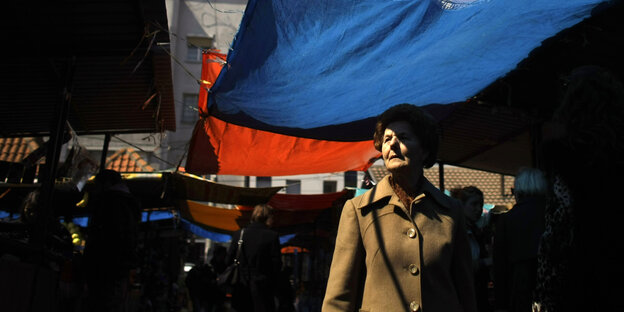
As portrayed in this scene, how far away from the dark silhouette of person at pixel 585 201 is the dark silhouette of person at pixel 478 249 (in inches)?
107

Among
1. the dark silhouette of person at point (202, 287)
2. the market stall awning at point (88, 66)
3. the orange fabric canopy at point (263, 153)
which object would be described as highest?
the market stall awning at point (88, 66)

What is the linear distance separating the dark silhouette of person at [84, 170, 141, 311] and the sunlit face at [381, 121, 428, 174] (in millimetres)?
3511

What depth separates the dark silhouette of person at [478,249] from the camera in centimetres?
487

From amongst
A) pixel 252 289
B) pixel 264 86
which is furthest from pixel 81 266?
pixel 264 86

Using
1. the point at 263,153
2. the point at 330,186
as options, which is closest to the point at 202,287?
the point at 263,153

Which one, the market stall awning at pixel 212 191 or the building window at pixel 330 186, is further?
the building window at pixel 330 186

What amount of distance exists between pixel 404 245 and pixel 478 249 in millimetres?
2860

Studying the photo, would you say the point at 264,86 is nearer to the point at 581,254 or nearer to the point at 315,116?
the point at 315,116

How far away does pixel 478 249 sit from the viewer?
4.89 meters

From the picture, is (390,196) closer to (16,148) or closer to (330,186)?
(16,148)

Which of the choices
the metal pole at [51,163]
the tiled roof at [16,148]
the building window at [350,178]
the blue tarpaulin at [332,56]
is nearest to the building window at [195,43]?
the building window at [350,178]

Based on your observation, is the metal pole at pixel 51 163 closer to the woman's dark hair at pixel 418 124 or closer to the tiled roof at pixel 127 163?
the woman's dark hair at pixel 418 124

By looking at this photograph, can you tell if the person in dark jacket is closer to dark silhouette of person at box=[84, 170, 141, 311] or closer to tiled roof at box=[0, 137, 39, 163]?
dark silhouette of person at box=[84, 170, 141, 311]

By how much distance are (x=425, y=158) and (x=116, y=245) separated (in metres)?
3.61
